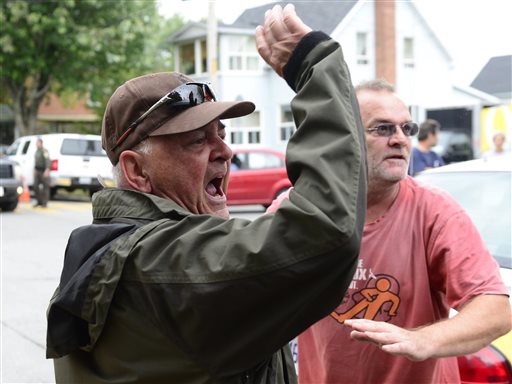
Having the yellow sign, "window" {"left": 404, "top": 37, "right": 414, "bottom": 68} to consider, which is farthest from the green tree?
"window" {"left": 404, "top": 37, "right": 414, "bottom": 68}

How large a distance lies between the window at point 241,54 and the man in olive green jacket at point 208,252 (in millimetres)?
30464

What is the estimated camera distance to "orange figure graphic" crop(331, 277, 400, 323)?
2461 millimetres

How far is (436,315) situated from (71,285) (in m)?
1.44

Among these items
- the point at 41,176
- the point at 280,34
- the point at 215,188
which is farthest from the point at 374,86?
the point at 41,176

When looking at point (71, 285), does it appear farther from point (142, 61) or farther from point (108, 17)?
point (142, 61)

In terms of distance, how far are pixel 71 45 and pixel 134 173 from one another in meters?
24.8

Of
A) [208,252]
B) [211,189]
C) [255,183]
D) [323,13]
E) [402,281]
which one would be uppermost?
[323,13]

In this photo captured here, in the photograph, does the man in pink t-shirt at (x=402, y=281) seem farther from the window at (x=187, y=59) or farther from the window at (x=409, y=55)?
the window at (x=187, y=59)

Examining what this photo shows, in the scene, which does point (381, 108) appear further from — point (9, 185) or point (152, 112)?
point (9, 185)

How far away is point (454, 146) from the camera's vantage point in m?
19.6

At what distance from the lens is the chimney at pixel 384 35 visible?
310cm

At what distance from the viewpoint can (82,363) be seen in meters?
1.63

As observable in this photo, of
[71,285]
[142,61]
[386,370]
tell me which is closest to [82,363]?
[71,285]

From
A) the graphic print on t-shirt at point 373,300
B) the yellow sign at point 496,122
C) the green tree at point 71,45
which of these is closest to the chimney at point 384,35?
the graphic print on t-shirt at point 373,300
